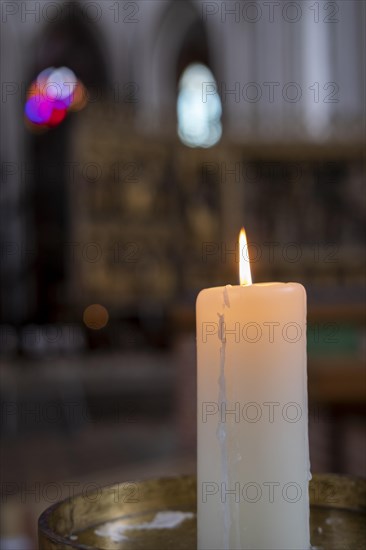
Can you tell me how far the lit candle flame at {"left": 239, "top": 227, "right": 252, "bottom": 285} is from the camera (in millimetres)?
337

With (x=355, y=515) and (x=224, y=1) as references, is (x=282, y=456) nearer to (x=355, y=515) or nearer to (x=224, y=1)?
(x=355, y=515)

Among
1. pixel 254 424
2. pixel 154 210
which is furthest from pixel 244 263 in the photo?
pixel 154 210

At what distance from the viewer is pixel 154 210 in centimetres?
618

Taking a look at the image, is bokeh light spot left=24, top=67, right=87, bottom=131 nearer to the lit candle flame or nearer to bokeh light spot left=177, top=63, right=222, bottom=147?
bokeh light spot left=177, top=63, right=222, bottom=147

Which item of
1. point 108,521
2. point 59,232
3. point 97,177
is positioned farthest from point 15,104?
point 108,521

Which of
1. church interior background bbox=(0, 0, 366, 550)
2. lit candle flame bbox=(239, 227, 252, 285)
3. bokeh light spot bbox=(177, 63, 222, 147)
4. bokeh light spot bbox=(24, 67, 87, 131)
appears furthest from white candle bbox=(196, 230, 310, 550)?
bokeh light spot bbox=(24, 67, 87, 131)

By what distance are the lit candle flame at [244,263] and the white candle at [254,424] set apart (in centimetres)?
2

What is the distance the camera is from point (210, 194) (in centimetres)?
630

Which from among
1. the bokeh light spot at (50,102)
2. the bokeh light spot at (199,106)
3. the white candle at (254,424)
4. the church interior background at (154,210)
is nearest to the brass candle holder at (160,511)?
the white candle at (254,424)

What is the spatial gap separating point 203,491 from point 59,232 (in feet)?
25.7

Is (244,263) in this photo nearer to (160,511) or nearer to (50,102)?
(160,511)

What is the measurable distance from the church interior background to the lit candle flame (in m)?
0.63

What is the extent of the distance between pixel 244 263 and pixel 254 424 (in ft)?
0.26

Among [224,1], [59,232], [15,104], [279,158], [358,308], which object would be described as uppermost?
[224,1]
